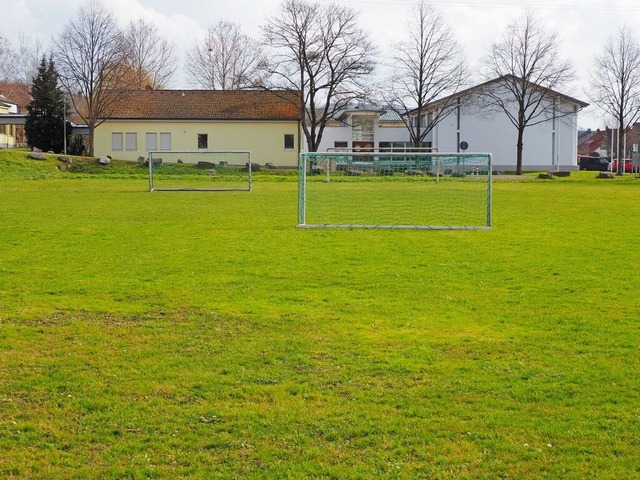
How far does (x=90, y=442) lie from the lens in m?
5.34

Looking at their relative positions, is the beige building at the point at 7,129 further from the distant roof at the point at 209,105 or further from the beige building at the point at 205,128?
the distant roof at the point at 209,105

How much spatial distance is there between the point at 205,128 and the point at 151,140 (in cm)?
425

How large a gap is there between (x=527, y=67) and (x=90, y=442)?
63.5m

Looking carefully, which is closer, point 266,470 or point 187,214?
point 266,470

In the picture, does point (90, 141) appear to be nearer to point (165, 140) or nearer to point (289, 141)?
point (165, 140)

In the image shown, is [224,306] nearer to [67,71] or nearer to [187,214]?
[187,214]

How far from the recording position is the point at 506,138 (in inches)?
2817

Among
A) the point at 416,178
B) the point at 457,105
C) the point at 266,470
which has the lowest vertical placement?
the point at 266,470

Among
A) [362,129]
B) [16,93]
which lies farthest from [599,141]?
[16,93]

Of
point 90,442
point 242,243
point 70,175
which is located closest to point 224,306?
point 90,442

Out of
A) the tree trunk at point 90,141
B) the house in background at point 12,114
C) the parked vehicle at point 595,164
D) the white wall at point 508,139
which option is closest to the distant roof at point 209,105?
the tree trunk at point 90,141

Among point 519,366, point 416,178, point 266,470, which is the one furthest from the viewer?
point 416,178

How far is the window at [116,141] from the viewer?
212ft

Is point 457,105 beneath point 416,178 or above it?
above
